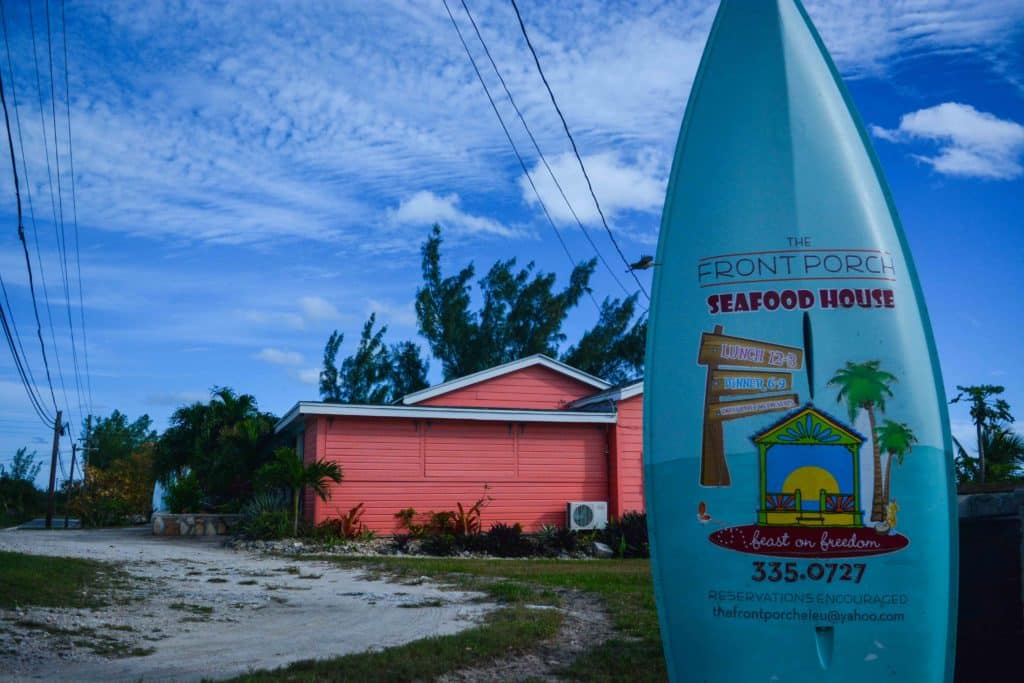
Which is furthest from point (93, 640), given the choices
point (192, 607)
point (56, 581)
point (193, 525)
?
point (193, 525)

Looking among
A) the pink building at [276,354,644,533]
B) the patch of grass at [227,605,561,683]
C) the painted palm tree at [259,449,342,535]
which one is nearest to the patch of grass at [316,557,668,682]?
the patch of grass at [227,605,561,683]

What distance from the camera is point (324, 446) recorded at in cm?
1933

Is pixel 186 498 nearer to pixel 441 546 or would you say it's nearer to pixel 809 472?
pixel 441 546

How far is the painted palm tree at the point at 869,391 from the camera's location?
4094mm

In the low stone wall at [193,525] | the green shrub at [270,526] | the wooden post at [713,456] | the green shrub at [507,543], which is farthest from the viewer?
the low stone wall at [193,525]

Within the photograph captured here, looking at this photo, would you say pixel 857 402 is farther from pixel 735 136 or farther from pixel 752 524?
pixel 735 136

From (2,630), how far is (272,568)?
668cm

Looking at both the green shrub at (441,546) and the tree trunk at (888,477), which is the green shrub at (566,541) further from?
the tree trunk at (888,477)

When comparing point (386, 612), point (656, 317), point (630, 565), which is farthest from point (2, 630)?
point (630, 565)

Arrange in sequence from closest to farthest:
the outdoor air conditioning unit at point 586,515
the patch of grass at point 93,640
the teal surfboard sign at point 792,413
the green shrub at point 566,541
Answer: the teal surfboard sign at point 792,413 < the patch of grass at point 93,640 < the green shrub at point 566,541 < the outdoor air conditioning unit at point 586,515

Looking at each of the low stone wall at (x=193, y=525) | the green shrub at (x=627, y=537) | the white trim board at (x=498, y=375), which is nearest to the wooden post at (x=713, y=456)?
the green shrub at (x=627, y=537)

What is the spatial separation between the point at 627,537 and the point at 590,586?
283 inches

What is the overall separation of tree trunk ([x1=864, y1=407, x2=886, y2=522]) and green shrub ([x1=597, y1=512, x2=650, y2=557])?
14117 mm

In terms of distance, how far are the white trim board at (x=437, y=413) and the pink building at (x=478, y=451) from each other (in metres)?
0.02
